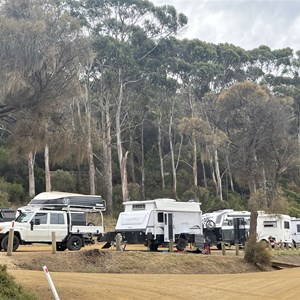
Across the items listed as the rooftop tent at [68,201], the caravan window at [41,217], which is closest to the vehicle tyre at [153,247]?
the rooftop tent at [68,201]

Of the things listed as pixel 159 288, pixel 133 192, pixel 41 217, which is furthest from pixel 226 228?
pixel 159 288

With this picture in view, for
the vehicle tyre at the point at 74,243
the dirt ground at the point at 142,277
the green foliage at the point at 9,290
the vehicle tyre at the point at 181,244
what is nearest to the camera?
the green foliage at the point at 9,290

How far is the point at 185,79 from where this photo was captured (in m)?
53.1

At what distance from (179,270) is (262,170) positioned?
11773 millimetres

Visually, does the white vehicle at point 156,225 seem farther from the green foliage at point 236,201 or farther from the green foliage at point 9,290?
the green foliage at point 236,201

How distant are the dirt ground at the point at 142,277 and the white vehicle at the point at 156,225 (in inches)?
156

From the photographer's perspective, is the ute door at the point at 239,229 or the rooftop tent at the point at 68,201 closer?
the rooftop tent at the point at 68,201

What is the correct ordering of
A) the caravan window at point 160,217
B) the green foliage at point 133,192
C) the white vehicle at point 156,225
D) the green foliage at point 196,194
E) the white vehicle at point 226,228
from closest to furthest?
the white vehicle at point 156,225 < the caravan window at point 160,217 < the white vehicle at point 226,228 < the green foliage at point 133,192 < the green foliage at point 196,194

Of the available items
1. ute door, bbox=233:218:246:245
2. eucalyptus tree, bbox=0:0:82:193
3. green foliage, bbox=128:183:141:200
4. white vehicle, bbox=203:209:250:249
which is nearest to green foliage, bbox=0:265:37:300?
eucalyptus tree, bbox=0:0:82:193

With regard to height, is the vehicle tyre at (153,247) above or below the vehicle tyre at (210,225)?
below

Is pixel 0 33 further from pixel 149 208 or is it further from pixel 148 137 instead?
pixel 148 137

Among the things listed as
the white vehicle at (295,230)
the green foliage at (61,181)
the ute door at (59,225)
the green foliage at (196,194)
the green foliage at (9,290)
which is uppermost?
the green foliage at (61,181)

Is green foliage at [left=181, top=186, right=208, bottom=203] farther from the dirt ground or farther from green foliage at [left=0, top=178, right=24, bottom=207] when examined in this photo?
the dirt ground

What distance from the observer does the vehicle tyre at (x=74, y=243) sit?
911 inches
